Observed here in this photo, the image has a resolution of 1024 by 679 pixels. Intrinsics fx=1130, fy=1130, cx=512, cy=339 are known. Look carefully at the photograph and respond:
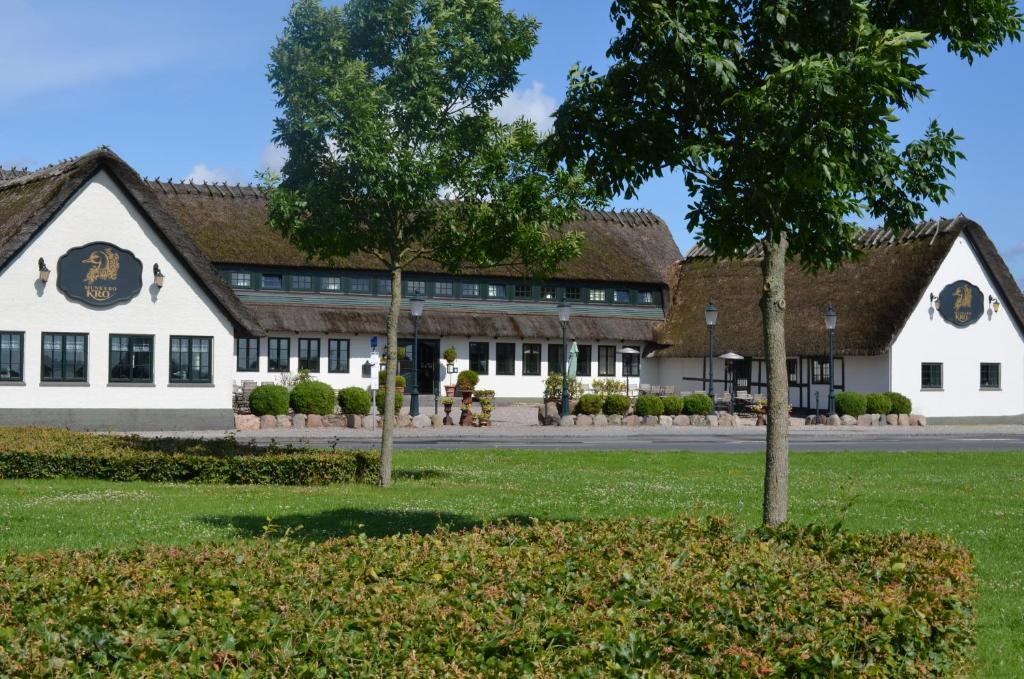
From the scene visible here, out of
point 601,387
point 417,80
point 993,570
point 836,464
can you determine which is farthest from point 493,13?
point 601,387

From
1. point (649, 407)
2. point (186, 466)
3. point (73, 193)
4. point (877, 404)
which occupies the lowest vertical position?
point (186, 466)

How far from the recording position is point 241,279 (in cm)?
4912

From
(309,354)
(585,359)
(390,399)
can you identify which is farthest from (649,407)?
(390,399)

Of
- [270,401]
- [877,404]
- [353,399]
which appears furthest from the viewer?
[877,404]

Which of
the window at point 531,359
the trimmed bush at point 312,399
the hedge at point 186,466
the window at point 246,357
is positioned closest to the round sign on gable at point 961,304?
the window at point 531,359

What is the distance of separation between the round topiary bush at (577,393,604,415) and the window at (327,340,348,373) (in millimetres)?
13814

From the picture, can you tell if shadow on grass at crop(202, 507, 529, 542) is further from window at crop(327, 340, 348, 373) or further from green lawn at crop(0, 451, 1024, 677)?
window at crop(327, 340, 348, 373)

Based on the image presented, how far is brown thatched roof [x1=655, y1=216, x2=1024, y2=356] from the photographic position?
4512 centimetres

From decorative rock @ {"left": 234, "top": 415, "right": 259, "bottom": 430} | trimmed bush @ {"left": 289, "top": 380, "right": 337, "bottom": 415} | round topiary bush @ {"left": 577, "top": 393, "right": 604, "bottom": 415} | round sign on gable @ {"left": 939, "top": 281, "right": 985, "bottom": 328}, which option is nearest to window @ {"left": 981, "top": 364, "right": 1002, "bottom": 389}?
round sign on gable @ {"left": 939, "top": 281, "right": 985, "bottom": 328}

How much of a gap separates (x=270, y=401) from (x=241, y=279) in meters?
14.9

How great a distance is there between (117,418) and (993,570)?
92.9ft

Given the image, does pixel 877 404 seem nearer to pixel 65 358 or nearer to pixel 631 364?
pixel 631 364

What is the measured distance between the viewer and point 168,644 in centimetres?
520

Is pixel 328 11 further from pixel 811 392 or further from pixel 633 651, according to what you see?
pixel 811 392
